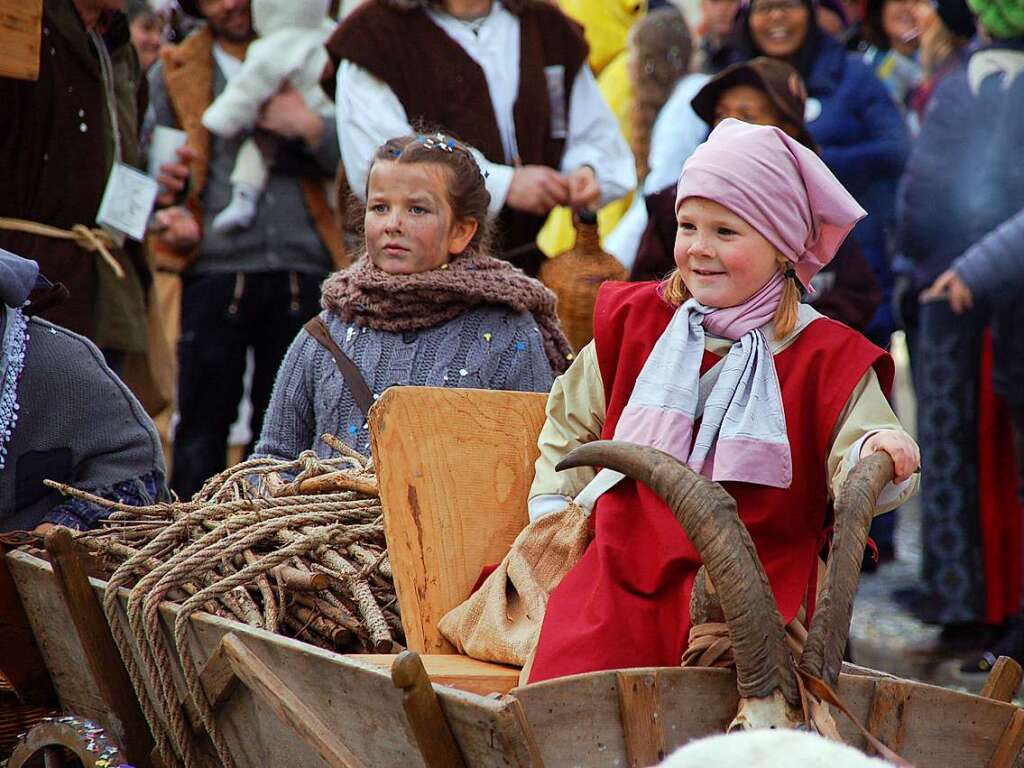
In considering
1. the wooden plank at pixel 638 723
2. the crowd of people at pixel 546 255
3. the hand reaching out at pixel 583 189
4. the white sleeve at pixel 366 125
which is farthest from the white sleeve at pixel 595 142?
→ the wooden plank at pixel 638 723

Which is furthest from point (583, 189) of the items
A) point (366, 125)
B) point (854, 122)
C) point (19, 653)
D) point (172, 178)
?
point (19, 653)

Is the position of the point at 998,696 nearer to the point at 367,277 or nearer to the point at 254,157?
the point at 367,277

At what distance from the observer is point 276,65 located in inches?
267

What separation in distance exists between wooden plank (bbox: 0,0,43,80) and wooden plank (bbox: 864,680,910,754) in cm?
331

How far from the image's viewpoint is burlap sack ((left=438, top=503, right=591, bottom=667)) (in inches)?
132

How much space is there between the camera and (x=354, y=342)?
4641 millimetres

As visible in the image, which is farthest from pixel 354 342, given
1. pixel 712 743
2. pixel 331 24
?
pixel 331 24

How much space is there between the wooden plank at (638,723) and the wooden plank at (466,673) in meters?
0.46

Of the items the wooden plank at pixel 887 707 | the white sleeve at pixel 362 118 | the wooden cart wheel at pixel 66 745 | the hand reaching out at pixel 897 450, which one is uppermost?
the white sleeve at pixel 362 118

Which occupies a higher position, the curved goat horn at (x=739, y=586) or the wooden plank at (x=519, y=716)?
the curved goat horn at (x=739, y=586)

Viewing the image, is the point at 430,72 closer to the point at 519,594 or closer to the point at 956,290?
the point at 956,290

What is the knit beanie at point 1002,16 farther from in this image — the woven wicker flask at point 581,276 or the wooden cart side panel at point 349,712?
the wooden cart side panel at point 349,712

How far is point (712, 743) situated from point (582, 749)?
517 mm

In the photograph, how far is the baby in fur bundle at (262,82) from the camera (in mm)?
6750
